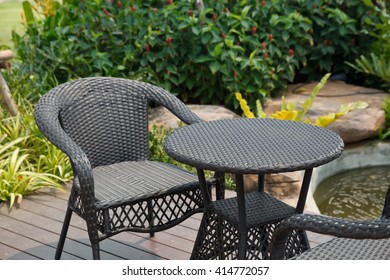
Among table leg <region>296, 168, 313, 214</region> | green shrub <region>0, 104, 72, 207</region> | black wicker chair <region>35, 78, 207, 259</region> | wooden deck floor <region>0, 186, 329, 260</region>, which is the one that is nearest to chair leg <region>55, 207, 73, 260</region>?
black wicker chair <region>35, 78, 207, 259</region>

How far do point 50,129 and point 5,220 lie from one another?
3.77 ft

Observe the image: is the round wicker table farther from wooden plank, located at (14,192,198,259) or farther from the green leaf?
the green leaf

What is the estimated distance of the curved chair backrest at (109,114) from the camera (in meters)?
3.69

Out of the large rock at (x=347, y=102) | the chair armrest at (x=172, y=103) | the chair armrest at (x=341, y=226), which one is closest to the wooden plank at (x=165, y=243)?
the chair armrest at (x=172, y=103)

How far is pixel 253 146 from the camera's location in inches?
124

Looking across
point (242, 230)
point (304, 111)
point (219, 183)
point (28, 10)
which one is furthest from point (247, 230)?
point (28, 10)

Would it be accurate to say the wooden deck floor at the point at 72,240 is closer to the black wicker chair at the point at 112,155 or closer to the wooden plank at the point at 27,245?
the wooden plank at the point at 27,245

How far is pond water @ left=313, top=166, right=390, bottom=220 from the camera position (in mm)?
5219

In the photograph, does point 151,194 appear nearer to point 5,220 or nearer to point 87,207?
point 87,207

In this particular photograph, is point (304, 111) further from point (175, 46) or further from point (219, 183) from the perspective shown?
point (219, 183)

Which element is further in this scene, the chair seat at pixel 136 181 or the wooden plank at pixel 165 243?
the wooden plank at pixel 165 243

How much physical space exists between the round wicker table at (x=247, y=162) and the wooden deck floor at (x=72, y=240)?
52 cm

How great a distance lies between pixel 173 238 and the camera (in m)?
3.97
